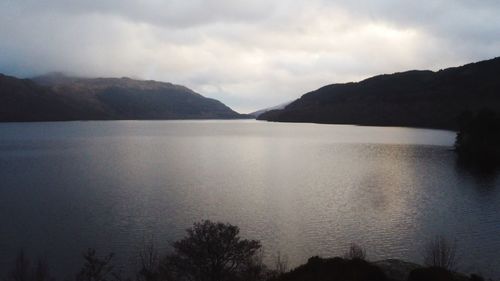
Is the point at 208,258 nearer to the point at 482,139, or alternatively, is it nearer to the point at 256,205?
the point at 256,205

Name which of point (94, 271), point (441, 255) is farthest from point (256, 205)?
point (94, 271)

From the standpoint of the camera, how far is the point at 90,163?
104438mm

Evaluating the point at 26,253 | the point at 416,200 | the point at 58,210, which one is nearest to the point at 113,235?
the point at 26,253

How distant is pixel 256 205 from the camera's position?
61031 millimetres

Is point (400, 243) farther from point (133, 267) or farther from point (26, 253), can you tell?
point (26, 253)

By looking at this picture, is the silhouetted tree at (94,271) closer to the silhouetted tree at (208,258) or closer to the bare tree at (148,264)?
the bare tree at (148,264)

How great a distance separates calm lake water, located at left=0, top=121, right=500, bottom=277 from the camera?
43.4 metres

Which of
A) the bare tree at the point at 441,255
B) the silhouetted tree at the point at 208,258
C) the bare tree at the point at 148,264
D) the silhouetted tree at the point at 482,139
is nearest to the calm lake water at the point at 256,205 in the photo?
the bare tree at the point at 441,255

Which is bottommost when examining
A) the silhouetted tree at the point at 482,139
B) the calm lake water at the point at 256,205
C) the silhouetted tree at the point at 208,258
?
the calm lake water at the point at 256,205

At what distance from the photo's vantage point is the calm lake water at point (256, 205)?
43.4 metres

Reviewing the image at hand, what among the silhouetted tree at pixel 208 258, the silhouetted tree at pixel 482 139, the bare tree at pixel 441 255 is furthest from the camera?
the silhouetted tree at pixel 482 139

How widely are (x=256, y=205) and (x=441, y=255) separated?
27662 millimetres

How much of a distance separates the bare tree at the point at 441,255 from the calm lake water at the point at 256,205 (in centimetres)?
100

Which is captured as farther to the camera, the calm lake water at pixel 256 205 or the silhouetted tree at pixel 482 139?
the silhouetted tree at pixel 482 139
